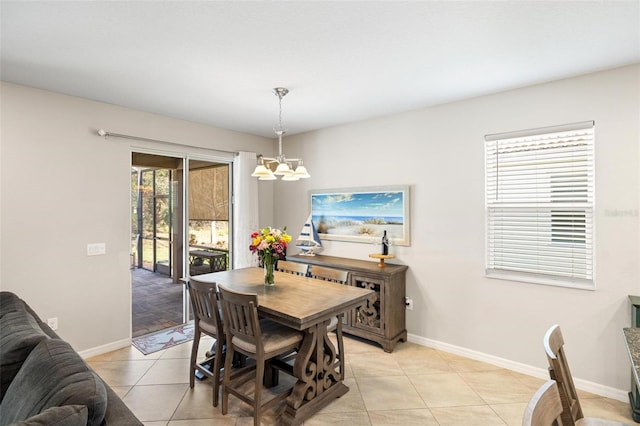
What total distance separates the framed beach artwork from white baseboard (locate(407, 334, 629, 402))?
3.60ft

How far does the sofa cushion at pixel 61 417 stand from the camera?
1011mm

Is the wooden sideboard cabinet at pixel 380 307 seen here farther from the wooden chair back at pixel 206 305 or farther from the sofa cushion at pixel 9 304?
the sofa cushion at pixel 9 304

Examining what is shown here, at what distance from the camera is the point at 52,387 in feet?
3.99

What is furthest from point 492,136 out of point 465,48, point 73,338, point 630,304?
point 73,338

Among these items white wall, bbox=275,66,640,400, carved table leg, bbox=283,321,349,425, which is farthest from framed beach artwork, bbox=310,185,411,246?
carved table leg, bbox=283,321,349,425

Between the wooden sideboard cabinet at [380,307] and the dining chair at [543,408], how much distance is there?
2.22 m

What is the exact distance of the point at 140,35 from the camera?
2027 millimetres

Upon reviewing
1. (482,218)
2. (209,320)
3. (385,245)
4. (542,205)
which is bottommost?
(209,320)

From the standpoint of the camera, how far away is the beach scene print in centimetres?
374

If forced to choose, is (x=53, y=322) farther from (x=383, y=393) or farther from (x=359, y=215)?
(x=359, y=215)

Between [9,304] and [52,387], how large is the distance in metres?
1.36

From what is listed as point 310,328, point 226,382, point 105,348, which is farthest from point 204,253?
point 310,328

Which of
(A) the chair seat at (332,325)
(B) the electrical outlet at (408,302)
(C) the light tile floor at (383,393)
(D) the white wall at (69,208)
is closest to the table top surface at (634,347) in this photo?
(C) the light tile floor at (383,393)

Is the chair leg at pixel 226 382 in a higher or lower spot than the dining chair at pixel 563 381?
lower
